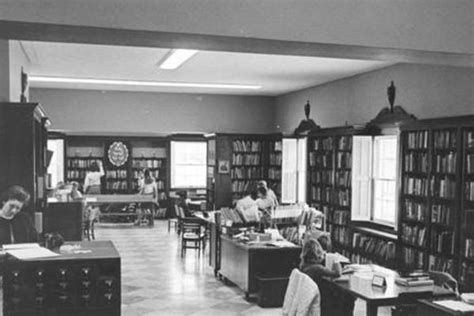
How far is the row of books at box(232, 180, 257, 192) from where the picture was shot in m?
14.3

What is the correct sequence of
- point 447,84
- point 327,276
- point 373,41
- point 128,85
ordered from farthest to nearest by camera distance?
1. point 128,85
2. point 447,84
3. point 327,276
4. point 373,41

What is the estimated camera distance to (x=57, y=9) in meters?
3.88

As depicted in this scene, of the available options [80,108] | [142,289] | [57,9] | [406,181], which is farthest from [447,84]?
[80,108]

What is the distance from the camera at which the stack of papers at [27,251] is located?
533 cm

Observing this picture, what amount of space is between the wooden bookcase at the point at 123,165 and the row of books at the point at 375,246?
9.21 metres

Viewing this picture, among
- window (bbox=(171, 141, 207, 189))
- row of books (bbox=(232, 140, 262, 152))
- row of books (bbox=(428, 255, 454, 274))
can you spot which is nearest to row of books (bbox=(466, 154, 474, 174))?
row of books (bbox=(428, 255, 454, 274))

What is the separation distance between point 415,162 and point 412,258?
1.43 m

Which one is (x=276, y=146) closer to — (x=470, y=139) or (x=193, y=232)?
(x=193, y=232)

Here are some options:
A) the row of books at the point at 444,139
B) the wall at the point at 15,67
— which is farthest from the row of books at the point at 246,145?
the row of books at the point at 444,139

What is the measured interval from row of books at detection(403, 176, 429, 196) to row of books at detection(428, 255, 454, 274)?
93cm

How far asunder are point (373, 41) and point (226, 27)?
1.24 metres

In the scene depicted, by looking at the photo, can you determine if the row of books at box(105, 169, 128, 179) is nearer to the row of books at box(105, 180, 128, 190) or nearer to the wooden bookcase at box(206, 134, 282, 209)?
the row of books at box(105, 180, 128, 190)

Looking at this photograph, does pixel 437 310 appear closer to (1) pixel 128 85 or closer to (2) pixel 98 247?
(2) pixel 98 247

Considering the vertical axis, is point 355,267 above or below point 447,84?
below
